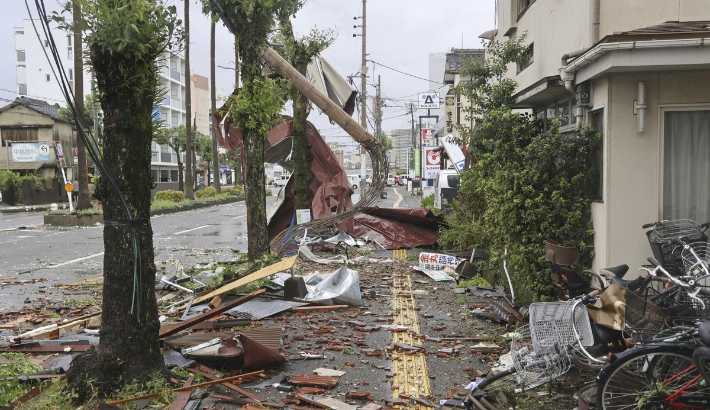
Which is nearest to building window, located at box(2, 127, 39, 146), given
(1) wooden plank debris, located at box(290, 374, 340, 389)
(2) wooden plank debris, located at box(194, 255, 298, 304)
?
(2) wooden plank debris, located at box(194, 255, 298, 304)

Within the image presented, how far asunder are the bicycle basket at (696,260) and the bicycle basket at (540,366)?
1293 mm

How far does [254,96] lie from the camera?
11.7 meters

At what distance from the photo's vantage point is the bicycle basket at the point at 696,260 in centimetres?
538

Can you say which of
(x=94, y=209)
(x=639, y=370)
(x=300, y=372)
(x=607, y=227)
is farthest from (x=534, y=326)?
(x=94, y=209)

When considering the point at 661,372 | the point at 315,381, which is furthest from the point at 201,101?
the point at 661,372

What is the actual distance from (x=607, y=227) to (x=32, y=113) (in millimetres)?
52169

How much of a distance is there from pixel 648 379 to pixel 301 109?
13.8 metres

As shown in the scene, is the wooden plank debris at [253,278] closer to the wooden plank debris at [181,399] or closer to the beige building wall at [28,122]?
the wooden plank debris at [181,399]

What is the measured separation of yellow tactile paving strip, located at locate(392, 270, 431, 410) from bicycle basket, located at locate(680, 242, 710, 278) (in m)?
2.50

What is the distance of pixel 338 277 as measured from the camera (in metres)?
9.50

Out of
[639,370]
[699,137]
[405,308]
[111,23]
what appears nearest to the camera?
[639,370]

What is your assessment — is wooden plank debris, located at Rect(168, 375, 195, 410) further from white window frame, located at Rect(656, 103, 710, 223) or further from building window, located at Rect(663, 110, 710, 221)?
building window, located at Rect(663, 110, 710, 221)

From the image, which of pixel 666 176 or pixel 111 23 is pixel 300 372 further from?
pixel 666 176

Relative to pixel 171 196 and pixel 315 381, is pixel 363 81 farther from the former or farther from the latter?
pixel 315 381
